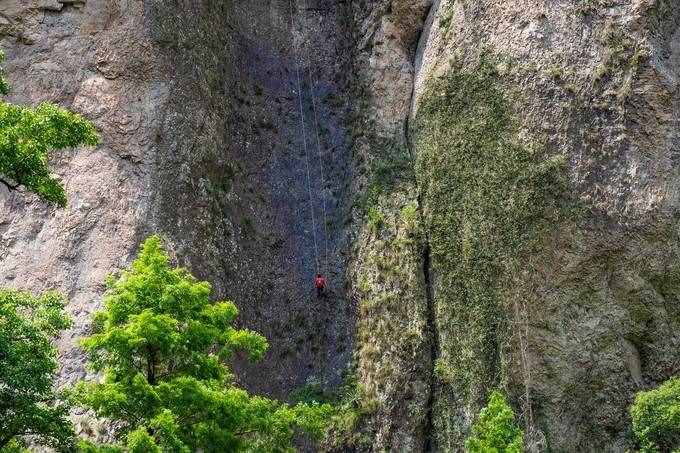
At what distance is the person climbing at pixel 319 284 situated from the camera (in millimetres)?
24234

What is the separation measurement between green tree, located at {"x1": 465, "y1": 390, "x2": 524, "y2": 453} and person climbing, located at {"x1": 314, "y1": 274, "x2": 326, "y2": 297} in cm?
847

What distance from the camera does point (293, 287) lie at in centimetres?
2467

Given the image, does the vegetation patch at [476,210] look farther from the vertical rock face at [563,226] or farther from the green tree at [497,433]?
the green tree at [497,433]

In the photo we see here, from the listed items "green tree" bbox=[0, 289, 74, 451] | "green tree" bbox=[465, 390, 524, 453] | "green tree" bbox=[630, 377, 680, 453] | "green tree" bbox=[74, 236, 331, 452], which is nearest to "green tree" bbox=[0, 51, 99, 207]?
"green tree" bbox=[0, 289, 74, 451]

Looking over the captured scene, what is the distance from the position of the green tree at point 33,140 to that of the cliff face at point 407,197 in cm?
839

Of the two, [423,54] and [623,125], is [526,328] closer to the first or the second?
[623,125]

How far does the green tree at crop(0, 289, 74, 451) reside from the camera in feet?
41.0

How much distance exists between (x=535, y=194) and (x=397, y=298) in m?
4.84

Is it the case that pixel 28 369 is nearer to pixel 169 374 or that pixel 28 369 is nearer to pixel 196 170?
pixel 169 374

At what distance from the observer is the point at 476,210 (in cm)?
2166

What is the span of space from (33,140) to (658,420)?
1340 cm

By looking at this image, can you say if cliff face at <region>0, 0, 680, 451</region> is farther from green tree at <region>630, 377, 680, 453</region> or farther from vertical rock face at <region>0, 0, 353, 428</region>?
green tree at <region>630, 377, 680, 453</region>

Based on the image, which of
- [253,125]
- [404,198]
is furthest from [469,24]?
[253,125]

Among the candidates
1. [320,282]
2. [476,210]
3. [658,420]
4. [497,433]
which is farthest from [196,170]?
[658,420]
